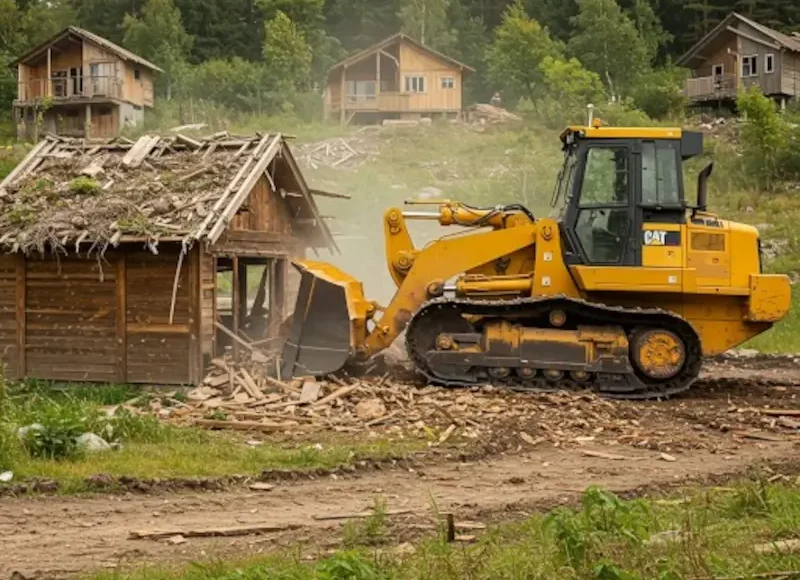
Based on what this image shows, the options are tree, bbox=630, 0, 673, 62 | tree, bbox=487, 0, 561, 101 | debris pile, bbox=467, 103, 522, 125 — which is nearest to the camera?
debris pile, bbox=467, 103, 522, 125

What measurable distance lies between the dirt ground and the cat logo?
2.36 metres

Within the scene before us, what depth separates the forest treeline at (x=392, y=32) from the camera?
57.3 m

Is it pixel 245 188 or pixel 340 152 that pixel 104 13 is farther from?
pixel 245 188

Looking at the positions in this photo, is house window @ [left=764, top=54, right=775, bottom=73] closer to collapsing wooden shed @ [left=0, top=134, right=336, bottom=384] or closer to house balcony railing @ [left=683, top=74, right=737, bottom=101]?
house balcony railing @ [left=683, top=74, right=737, bottom=101]

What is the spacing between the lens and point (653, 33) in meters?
68.2

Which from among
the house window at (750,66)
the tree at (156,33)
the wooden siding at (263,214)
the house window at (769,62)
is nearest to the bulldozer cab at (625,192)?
the wooden siding at (263,214)

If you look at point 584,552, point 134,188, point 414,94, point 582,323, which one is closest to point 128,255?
point 134,188

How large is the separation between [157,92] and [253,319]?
4386 cm

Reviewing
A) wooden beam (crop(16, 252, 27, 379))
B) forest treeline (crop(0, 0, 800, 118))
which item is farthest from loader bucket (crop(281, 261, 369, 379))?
forest treeline (crop(0, 0, 800, 118))

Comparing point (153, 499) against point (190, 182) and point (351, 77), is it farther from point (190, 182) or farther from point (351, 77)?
point (351, 77)

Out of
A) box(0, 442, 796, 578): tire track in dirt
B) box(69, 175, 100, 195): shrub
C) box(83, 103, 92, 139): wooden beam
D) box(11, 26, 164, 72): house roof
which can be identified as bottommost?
box(0, 442, 796, 578): tire track in dirt

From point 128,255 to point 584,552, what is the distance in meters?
11.6

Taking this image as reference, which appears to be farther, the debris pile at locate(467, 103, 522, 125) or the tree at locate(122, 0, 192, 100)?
the tree at locate(122, 0, 192, 100)

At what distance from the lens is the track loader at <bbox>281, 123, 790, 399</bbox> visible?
15250 millimetres
